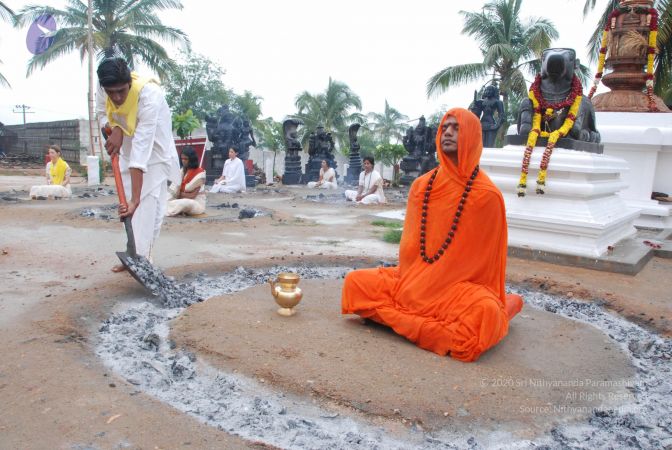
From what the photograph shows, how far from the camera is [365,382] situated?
2566 mm

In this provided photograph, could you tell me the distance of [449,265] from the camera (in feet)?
10.4

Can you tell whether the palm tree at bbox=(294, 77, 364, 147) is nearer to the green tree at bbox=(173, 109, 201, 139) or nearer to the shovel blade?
the green tree at bbox=(173, 109, 201, 139)

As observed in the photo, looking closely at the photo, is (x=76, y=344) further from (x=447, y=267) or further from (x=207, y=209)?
(x=207, y=209)

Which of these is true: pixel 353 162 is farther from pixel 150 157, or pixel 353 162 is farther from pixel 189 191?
pixel 150 157

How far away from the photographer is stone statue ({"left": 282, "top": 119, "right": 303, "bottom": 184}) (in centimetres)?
2069

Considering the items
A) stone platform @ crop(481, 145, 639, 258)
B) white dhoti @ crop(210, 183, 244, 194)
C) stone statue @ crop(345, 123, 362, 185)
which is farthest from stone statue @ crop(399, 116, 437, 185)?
stone platform @ crop(481, 145, 639, 258)

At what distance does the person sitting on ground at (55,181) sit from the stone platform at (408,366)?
9.34m

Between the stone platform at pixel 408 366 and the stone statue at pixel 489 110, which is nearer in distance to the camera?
the stone platform at pixel 408 366

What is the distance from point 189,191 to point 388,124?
3450cm

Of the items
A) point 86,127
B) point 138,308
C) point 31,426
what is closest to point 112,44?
point 86,127

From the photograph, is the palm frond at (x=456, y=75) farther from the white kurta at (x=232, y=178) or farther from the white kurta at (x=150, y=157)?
the white kurta at (x=150, y=157)

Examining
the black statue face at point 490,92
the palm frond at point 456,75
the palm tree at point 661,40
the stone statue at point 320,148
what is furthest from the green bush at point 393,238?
the palm frond at point 456,75

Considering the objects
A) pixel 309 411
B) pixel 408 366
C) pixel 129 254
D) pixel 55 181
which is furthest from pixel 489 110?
pixel 309 411

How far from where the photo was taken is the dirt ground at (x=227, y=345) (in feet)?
6.79
